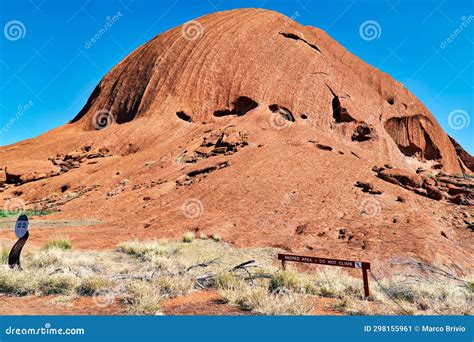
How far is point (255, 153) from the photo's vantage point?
78.9 feet

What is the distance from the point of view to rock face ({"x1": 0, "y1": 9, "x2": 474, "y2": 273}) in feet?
54.9

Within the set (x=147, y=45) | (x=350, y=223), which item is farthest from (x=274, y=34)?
(x=350, y=223)

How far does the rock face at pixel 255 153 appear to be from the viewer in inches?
659

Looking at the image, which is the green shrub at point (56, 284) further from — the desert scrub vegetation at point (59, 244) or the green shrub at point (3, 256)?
the desert scrub vegetation at point (59, 244)

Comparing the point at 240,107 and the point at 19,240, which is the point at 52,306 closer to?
the point at 19,240

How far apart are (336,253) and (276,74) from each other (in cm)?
2399

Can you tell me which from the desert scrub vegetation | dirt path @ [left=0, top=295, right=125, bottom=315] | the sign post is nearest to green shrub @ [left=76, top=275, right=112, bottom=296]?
dirt path @ [left=0, top=295, right=125, bottom=315]

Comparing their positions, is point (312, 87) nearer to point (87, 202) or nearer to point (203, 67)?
point (203, 67)

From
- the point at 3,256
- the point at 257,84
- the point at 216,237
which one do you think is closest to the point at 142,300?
the point at 3,256

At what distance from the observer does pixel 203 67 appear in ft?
119

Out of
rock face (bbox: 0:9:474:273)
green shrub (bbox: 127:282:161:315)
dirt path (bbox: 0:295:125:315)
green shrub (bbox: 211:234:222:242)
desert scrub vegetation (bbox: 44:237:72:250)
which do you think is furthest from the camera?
rock face (bbox: 0:9:474:273)

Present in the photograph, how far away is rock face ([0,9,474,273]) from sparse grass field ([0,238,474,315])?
13.0 feet

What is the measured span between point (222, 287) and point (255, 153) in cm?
1600

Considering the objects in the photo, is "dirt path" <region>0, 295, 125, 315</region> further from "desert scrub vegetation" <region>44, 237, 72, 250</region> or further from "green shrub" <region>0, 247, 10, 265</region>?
"desert scrub vegetation" <region>44, 237, 72, 250</region>
